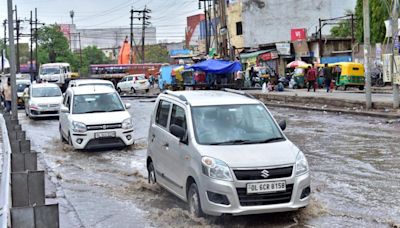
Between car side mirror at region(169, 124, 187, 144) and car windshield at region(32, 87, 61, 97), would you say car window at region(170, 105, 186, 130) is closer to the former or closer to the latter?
car side mirror at region(169, 124, 187, 144)

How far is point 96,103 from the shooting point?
50.0 ft

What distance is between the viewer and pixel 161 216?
780 cm

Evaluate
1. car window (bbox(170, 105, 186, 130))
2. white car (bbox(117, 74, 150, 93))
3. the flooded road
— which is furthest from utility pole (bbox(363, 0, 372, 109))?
white car (bbox(117, 74, 150, 93))

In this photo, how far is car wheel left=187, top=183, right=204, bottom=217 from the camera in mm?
7149

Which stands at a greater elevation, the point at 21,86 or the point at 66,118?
the point at 21,86

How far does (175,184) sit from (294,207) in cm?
179

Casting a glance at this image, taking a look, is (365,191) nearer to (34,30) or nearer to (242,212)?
(242,212)

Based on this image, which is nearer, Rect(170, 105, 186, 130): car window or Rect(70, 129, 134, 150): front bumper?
Rect(170, 105, 186, 130): car window

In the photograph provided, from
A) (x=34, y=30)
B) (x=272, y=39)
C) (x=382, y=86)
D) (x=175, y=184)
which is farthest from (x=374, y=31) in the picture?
(x=34, y=30)

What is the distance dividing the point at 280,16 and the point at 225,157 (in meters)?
54.5

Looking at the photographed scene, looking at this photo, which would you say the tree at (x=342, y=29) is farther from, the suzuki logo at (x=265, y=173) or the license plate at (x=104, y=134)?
the suzuki logo at (x=265, y=173)

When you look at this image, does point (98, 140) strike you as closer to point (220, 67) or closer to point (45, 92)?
point (45, 92)

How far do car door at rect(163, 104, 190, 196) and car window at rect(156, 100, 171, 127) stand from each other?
215 mm

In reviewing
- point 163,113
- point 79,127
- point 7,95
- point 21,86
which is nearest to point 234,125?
point 163,113
